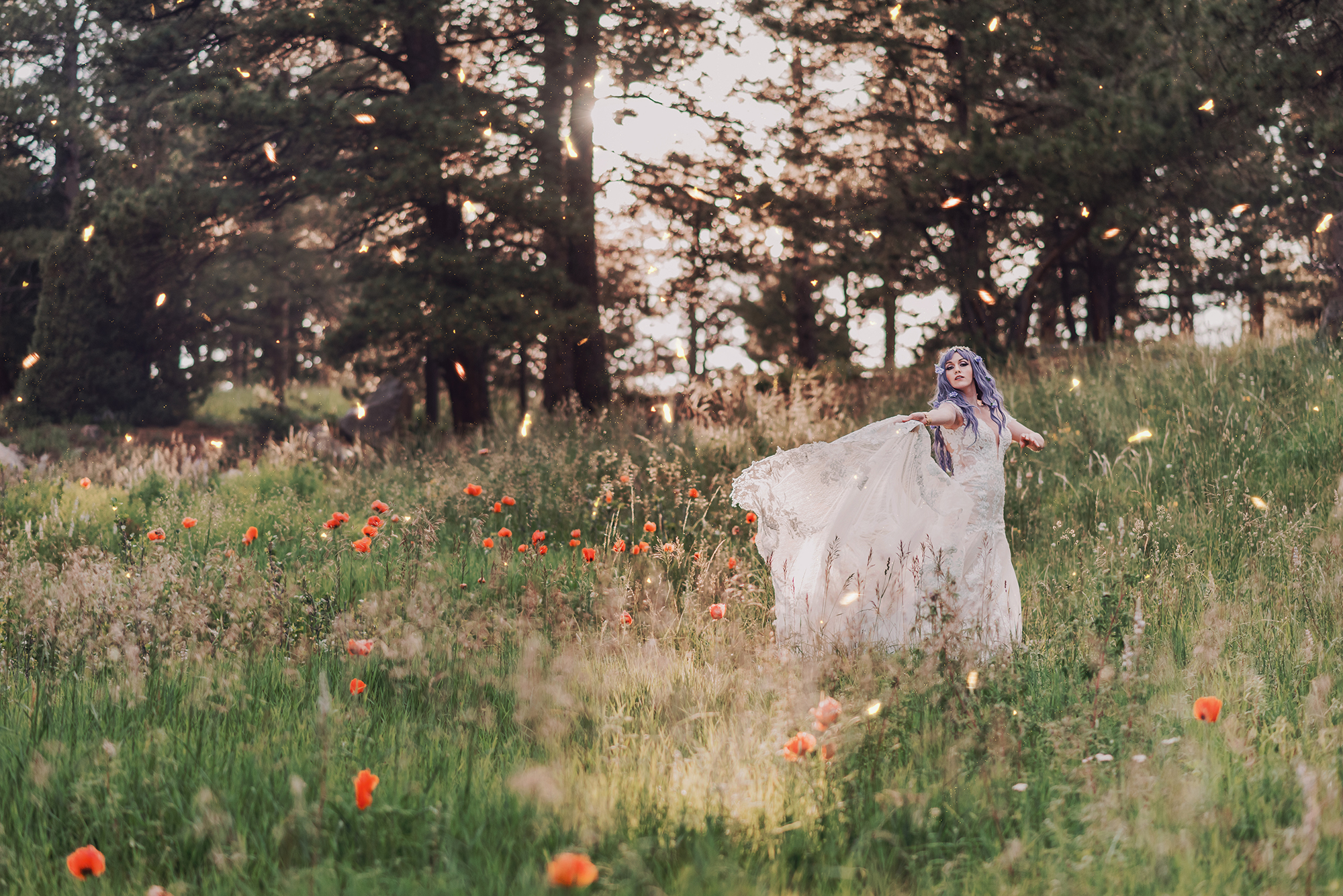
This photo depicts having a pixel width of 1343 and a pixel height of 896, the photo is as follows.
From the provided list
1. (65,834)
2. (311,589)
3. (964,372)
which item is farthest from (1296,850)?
(311,589)

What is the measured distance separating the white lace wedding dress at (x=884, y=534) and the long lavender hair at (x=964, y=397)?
53 millimetres

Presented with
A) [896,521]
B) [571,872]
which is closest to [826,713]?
[571,872]

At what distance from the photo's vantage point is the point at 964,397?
15.3ft

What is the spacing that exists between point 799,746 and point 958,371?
267 centimetres

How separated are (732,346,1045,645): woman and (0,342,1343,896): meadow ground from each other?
1.01ft

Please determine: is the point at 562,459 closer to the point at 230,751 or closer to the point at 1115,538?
the point at 1115,538

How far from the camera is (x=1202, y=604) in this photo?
436cm

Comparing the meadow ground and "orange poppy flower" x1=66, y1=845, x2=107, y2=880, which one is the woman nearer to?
the meadow ground

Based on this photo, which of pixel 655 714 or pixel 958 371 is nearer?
pixel 655 714

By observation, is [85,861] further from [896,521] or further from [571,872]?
[896,521]

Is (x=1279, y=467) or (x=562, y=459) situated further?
(x=562, y=459)

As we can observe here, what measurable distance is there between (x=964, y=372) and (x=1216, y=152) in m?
12.4

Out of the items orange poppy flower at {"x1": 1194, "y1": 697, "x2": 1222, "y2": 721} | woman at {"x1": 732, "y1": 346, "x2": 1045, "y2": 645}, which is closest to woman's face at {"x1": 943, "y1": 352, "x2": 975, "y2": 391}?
woman at {"x1": 732, "y1": 346, "x2": 1045, "y2": 645}

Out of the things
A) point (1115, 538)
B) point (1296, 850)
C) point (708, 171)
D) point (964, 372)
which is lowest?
point (1296, 850)
